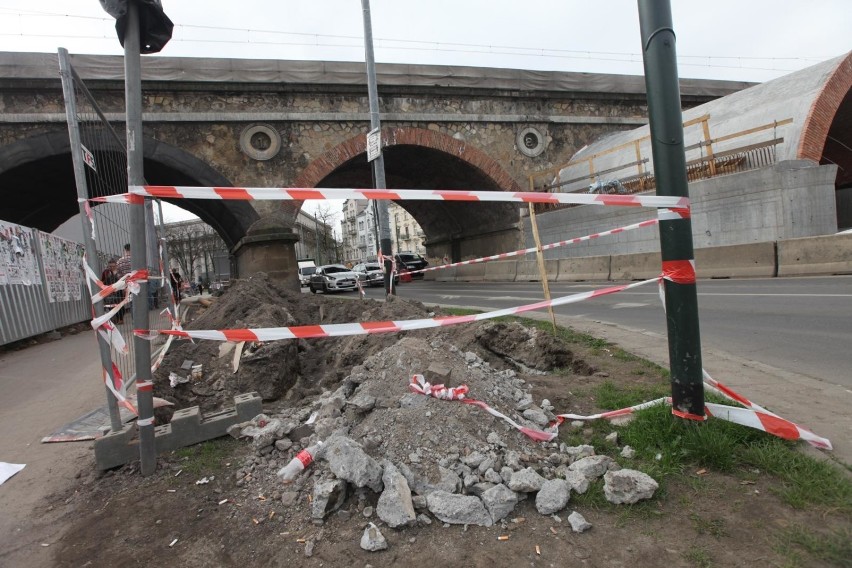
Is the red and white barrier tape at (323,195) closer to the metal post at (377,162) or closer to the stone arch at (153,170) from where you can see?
the metal post at (377,162)

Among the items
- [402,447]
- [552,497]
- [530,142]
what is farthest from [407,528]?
[530,142]

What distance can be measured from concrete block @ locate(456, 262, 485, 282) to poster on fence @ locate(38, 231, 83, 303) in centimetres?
1673

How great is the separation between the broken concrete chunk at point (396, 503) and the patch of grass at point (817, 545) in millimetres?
1519

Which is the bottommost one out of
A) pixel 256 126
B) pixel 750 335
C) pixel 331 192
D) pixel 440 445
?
pixel 750 335

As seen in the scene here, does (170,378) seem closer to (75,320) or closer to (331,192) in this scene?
(331,192)

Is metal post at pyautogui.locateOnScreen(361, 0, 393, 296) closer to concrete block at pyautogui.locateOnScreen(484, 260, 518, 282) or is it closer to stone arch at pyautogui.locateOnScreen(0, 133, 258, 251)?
stone arch at pyautogui.locateOnScreen(0, 133, 258, 251)

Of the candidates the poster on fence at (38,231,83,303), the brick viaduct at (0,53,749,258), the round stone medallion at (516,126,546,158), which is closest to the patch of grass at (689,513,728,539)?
the poster on fence at (38,231,83,303)

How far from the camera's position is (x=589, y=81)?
2252 cm

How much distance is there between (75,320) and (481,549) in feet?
44.4

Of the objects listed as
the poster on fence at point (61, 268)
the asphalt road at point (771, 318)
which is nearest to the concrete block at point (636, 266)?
the asphalt road at point (771, 318)

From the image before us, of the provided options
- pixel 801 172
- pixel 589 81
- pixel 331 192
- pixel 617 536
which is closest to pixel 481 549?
pixel 617 536

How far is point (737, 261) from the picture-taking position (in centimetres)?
1316

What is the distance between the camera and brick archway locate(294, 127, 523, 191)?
60.7ft

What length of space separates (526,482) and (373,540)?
2.57ft
